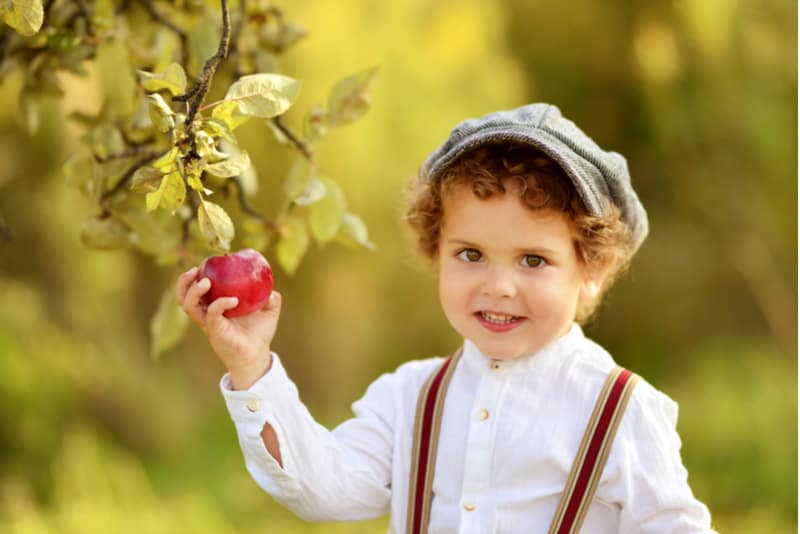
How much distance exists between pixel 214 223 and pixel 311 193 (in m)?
0.42

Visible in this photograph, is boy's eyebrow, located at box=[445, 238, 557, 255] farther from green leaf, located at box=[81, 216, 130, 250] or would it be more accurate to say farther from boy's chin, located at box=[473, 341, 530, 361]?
green leaf, located at box=[81, 216, 130, 250]

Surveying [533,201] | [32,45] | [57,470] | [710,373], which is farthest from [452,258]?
[710,373]

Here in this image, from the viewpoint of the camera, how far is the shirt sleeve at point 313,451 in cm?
142

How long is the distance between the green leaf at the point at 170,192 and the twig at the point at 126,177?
16.1 inches

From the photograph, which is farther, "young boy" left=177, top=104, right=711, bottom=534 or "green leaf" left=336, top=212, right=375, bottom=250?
"green leaf" left=336, top=212, right=375, bottom=250

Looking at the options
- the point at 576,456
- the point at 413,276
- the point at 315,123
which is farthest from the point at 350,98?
the point at 413,276

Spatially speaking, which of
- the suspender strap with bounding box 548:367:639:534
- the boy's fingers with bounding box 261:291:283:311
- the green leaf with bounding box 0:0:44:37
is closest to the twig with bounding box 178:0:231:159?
the green leaf with bounding box 0:0:44:37

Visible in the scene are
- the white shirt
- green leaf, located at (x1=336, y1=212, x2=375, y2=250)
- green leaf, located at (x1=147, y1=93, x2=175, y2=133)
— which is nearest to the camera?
green leaf, located at (x1=147, y1=93, x2=175, y2=133)

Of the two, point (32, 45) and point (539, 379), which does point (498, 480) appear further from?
point (32, 45)

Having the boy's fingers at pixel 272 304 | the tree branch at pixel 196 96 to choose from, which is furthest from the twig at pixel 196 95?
the boy's fingers at pixel 272 304

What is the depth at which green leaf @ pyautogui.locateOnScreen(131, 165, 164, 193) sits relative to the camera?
44.3 inches

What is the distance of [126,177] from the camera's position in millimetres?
1550

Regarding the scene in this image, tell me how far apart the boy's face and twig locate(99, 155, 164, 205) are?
0.46m

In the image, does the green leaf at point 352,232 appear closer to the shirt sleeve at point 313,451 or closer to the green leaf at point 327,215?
the green leaf at point 327,215
